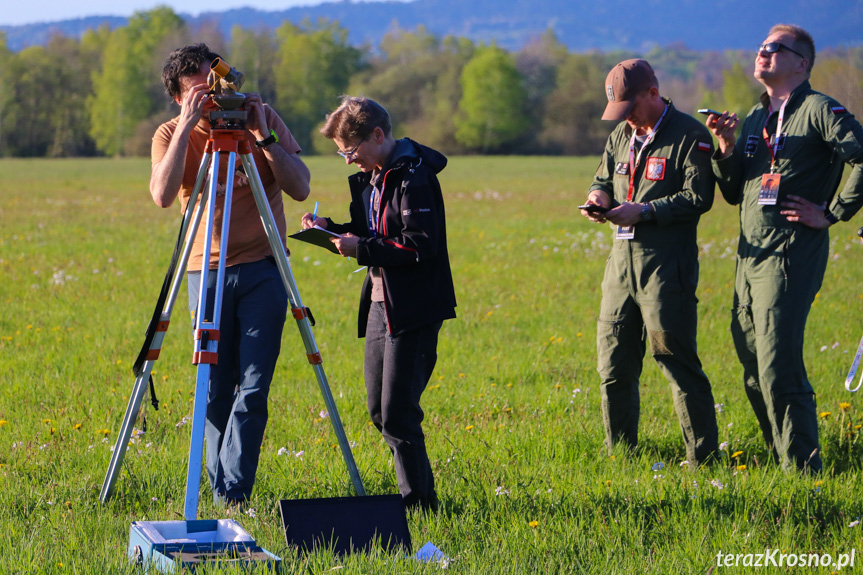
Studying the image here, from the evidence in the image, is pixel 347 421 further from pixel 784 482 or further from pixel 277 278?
pixel 784 482

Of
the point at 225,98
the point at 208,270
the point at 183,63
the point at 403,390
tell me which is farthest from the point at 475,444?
the point at 183,63

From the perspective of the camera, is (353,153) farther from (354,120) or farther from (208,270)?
(208,270)

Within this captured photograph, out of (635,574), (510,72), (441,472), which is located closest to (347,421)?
(441,472)

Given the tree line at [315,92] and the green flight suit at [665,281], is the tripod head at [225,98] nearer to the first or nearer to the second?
the green flight suit at [665,281]

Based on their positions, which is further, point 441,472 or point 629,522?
point 441,472

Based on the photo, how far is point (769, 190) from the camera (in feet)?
17.7

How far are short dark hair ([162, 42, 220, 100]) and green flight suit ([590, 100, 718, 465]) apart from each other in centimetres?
269

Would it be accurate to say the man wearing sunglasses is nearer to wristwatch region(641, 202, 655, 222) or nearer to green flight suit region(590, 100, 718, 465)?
green flight suit region(590, 100, 718, 465)

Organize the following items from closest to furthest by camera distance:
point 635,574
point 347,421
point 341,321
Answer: point 635,574, point 347,421, point 341,321

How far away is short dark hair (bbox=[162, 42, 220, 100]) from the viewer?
4.73m

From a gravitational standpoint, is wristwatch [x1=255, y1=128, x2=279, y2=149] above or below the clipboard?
above

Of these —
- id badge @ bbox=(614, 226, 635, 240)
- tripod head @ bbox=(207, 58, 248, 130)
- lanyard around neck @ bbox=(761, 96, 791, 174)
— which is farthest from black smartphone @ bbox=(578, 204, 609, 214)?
tripod head @ bbox=(207, 58, 248, 130)

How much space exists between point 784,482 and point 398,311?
2.52 m

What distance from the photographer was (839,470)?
5645mm
